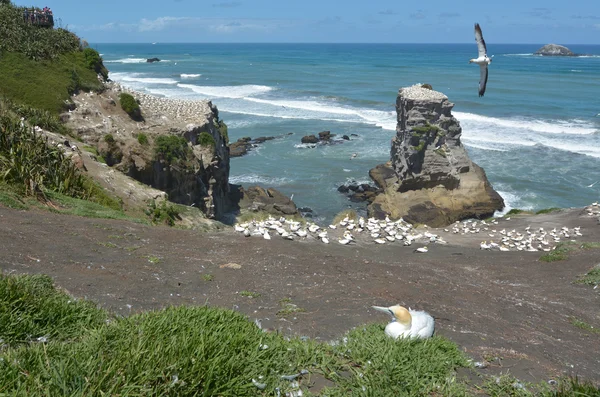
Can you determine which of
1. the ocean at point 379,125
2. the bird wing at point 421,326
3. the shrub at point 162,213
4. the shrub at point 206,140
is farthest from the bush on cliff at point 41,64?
the bird wing at point 421,326

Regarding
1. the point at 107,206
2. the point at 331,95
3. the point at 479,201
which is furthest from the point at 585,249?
the point at 331,95

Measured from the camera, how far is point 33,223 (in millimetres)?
10633

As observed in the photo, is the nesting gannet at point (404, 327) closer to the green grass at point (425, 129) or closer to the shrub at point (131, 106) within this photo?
the shrub at point (131, 106)

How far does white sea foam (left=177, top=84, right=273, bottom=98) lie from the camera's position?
6849 cm

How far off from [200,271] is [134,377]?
18.5 ft

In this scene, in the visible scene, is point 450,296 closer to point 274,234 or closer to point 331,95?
point 274,234

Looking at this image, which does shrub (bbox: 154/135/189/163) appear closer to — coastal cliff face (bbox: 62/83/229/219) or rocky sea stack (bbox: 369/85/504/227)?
coastal cliff face (bbox: 62/83/229/219)

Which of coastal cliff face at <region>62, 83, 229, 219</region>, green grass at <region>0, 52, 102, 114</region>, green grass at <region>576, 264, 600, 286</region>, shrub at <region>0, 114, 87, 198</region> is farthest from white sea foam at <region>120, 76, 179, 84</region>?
green grass at <region>576, 264, 600, 286</region>

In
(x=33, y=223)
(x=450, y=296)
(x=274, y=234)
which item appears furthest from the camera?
(x=274, y=234)

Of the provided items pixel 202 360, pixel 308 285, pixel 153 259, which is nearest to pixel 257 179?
pixel 153 259

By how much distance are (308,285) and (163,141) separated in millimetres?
14390

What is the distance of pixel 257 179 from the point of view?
35.2 m

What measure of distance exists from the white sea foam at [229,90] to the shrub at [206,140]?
43223 mm

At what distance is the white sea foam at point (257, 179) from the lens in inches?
1356
